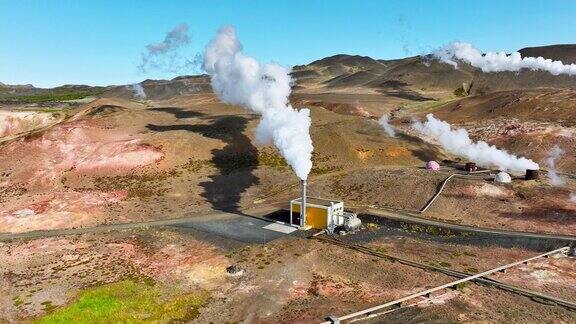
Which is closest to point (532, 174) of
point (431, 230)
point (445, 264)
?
point (431, 230)

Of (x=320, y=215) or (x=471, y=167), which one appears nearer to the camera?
(x=320, y=215)

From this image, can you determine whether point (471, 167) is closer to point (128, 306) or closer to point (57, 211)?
point (128, 306)

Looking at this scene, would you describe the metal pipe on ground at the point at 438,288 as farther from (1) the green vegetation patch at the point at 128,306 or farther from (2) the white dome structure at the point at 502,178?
(2) the white dome structure at the point at 502,178

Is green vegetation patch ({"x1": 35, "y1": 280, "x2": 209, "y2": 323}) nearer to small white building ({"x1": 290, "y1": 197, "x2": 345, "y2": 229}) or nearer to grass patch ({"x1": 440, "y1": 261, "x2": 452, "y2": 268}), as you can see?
small white building ({"x1": 290, "y1": 197, "x2": 345, "y2": 229})

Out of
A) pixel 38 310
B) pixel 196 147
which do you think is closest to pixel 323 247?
pixel 38 310

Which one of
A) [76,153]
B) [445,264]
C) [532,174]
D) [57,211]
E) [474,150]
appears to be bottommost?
[445,264]
